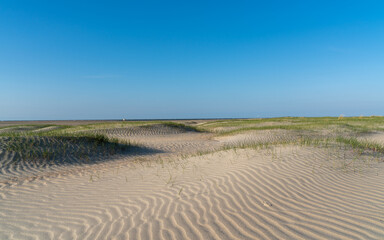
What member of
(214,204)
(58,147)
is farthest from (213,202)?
(58,147)

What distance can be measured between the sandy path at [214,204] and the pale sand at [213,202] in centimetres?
1

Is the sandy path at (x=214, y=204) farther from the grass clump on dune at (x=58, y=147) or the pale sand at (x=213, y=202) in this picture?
the grass clump on dune at (x=58, y=147)

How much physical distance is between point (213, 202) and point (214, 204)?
81 mm

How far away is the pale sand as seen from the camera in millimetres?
2947

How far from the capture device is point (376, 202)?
11.9 ft

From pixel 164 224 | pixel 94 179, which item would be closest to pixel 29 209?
pixel 94 179

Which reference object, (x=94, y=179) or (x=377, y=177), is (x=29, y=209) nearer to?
(x=94, y=179)

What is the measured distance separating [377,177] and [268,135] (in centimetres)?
1045

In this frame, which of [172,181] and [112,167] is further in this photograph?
[112,167]

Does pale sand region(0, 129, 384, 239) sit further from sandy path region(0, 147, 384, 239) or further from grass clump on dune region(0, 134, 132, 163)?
grass clump on dune region(0, 134, 132, 163)

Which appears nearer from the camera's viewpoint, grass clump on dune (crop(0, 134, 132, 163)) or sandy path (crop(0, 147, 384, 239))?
sandy path (crop(0, 147, 384, 239))


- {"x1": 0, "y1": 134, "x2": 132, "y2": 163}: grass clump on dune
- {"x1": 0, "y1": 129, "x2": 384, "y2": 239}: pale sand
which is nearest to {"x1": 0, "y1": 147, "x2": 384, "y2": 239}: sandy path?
{"x1": 0, "y1": 129, "x2": 384, "y2": 239}: pale sand

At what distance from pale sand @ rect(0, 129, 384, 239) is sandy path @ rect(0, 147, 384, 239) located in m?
0.01

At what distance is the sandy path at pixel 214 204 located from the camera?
2938 millimetres
